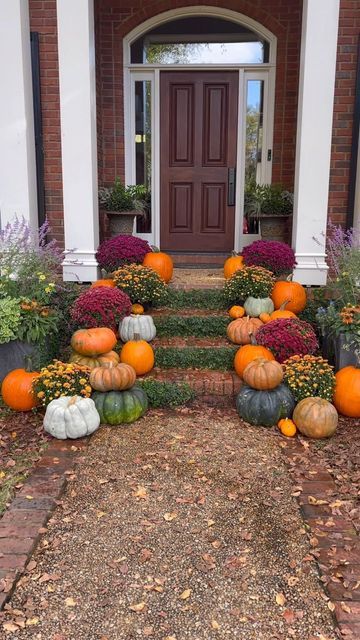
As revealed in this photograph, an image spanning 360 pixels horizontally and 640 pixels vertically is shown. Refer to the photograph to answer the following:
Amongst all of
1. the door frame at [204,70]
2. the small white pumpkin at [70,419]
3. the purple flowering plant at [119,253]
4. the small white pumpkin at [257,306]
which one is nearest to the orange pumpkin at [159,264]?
the purple flowering plant at [119,253]

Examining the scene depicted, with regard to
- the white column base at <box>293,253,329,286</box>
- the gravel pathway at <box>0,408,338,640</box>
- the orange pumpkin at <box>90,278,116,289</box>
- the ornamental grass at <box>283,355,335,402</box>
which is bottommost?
the gravel pathway at <box>0,408,338,640</box>

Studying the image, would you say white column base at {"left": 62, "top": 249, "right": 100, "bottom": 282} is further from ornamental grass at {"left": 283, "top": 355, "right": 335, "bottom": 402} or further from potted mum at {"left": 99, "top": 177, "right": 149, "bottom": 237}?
ornamental grass at {"left": 283, "top": 355, "right": 335, "bottom": 402}

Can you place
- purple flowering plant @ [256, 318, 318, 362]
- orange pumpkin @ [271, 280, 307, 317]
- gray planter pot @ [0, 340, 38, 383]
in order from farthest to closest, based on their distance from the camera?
orange pumpkin @ [271, 280, 307, 317] → gray planter pot @ [0, 340, 38, 383] → purple flowering plant @ [256, 318, 318, 362]

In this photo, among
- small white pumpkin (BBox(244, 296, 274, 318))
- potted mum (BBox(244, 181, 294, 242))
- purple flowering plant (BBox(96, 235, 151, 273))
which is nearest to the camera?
small white pumpkin (BBox(244, 296, 274, 318))

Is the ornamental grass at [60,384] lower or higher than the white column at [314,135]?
lower

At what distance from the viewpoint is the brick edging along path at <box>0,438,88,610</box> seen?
2.24 metres

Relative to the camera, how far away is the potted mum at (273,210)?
19.9 ft

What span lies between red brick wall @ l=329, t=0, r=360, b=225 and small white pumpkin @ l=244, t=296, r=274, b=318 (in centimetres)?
136

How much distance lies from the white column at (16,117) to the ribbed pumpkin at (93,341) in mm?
1614

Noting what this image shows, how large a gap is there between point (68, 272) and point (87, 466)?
2.57 meters

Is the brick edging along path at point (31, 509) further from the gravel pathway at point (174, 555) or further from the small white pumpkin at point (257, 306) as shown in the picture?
the small white pumpkin at point (257, 306)

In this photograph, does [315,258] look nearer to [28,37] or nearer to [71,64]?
[71,64]

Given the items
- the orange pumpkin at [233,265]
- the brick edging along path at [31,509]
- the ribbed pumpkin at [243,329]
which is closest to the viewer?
the brick edging along path at [31,509]

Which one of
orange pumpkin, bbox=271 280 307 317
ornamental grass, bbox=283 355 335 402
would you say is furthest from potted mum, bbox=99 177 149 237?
ornamental grass, bbox=283 355 335 402
